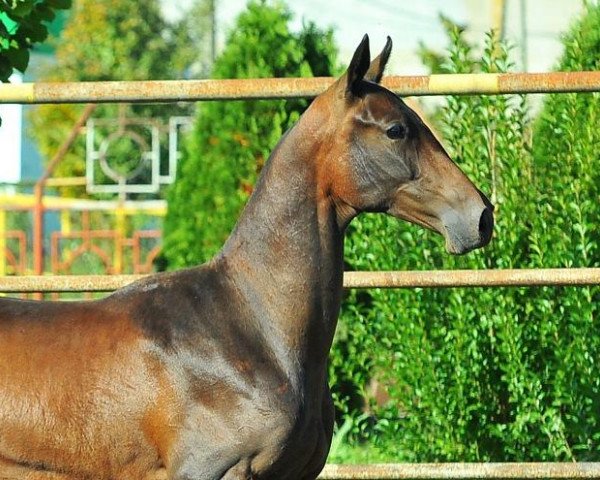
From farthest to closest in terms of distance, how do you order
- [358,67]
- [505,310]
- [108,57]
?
1. [108,57]
2. [505,310]
3. [358,67]

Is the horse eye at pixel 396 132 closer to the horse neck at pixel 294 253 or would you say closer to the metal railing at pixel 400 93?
the horse neck at pixel 294 253

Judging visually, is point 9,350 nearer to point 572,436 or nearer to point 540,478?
point 540,478

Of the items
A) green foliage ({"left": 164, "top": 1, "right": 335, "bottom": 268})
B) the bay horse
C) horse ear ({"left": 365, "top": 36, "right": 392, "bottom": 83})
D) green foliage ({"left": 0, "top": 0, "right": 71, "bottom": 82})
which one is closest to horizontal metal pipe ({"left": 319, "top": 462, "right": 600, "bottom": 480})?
the bay horse

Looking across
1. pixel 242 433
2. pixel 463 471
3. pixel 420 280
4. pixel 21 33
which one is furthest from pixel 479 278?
pixel 21 33

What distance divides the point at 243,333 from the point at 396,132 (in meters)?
0.66

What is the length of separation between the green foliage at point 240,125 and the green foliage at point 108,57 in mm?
13677

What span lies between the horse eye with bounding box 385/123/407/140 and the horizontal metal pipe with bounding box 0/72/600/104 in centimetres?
92

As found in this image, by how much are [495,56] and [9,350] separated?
2696mm

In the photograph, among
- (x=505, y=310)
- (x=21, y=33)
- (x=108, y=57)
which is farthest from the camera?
(x=108, y=57)

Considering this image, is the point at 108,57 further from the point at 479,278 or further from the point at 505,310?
the point at 479,278

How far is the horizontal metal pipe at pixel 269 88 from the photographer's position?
14.5 ft

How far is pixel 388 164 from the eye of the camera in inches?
138

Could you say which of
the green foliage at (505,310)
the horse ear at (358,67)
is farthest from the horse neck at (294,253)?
the green foliage at (505,310)

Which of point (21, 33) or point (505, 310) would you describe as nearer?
point (21, 33)
